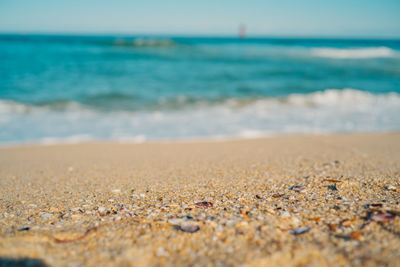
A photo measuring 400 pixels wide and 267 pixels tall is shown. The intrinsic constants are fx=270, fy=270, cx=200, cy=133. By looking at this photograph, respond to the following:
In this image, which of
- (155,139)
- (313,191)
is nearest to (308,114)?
(155,139)

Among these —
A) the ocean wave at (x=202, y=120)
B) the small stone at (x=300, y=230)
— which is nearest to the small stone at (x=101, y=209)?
the small stone at (x=300, y=230)

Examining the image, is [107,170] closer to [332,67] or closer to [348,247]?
[348,247]

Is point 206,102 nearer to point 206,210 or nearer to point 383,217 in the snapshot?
point 206,210

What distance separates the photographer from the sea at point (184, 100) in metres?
6.32

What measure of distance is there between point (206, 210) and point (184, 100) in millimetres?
7898

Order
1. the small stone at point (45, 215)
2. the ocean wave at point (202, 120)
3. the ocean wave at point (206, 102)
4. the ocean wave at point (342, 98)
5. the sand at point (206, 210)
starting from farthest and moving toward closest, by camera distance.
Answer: the ocean wave at point (342, 98) < the ocean wave at point (206, 102) < the ocean wave at point (202, 120) < the small stone at point (45, 215) < the sand at point (206, 210)

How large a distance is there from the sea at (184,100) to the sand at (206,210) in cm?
246

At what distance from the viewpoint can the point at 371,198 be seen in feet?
6.55

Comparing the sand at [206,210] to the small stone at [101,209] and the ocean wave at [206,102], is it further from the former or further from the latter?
the ocean wave at [206,102]

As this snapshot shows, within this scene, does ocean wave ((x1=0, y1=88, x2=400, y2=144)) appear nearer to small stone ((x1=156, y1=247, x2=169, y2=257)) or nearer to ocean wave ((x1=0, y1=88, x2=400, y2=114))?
ocean wave ((x1=0, y1=88, x2=400, y2=114))

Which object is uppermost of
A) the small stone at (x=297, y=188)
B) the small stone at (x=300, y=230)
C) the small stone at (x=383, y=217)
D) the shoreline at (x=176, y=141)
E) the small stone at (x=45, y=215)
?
the small stone at (x=383, y=217)

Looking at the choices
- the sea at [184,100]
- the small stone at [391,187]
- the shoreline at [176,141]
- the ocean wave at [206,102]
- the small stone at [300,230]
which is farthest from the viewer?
the ocean wave at [206,102]

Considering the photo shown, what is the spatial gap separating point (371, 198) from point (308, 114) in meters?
6.37

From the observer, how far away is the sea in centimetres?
632
